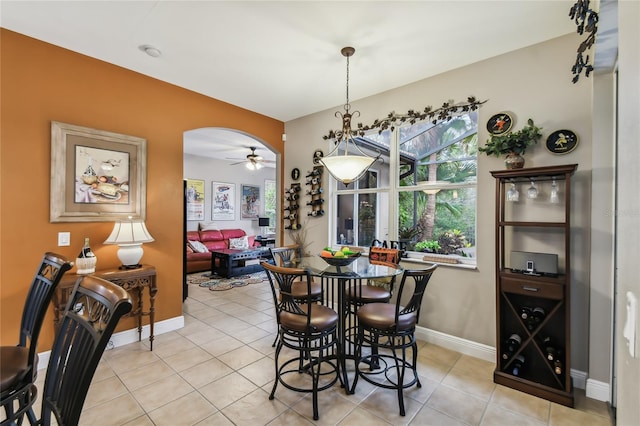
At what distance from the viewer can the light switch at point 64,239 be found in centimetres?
276

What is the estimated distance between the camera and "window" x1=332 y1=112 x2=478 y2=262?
3131 millimetres

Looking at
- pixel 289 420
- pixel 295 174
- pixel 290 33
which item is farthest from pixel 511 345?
pixel 295 174

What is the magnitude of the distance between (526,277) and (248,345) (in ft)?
8.99

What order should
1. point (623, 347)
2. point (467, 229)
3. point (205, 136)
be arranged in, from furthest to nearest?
point (205, 136) → point (467, 229) → point (623, 347)

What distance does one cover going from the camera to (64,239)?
278 cm

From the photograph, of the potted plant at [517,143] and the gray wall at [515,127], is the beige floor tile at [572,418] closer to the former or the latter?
the gray wall at [515,127]

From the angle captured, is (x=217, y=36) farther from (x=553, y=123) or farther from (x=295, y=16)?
(x=553, y=123)

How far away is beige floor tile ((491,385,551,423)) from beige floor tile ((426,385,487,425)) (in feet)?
0.51

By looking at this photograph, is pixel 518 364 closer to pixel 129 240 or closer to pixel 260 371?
pixel 260 371

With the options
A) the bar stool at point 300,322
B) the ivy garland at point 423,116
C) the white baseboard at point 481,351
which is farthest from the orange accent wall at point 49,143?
the white baseboard at point 481,351

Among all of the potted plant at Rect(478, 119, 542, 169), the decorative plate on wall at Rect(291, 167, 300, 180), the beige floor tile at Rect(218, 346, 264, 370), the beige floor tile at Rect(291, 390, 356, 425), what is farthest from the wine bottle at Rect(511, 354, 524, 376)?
the decorative plate on wall at Rect(291, 167, 300, 180)

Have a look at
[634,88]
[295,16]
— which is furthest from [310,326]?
[295,16]

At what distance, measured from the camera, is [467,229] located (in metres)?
3.11

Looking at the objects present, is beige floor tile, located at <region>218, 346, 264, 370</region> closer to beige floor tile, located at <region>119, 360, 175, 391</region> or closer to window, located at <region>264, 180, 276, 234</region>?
beige floor tile, located at <region>119, 360, 175, 391</region>
